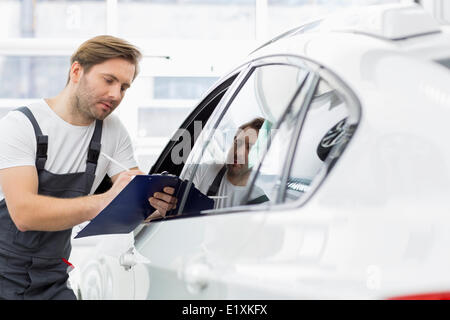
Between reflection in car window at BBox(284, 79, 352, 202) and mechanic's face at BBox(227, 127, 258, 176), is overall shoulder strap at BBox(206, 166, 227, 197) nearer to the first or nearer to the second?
mechanic's face at BBox(227, 127, 258, 176)

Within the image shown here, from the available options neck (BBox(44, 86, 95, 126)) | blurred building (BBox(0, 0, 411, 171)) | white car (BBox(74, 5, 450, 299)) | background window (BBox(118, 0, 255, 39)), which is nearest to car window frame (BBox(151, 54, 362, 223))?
white car (BBox(74, 5, 450, 299))

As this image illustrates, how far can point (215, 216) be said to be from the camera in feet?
3.66

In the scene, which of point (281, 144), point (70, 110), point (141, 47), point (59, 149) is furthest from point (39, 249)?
point (141, 47)

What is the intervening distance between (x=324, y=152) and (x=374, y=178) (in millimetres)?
575

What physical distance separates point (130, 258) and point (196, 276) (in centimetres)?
42

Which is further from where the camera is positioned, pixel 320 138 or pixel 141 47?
pixel 141 47

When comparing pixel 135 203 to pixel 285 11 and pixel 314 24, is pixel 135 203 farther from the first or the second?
pixel 285 11

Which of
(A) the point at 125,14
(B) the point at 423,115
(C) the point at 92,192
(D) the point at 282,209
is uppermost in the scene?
(A) the point at 125,14

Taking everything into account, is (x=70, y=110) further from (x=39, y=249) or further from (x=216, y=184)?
(x=216, y=184)

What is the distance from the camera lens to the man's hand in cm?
145

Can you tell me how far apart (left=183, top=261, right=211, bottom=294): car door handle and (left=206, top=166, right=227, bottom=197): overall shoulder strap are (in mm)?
414

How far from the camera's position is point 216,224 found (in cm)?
108

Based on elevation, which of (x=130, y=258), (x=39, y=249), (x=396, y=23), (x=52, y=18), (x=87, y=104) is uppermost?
(x=52, y=18)
